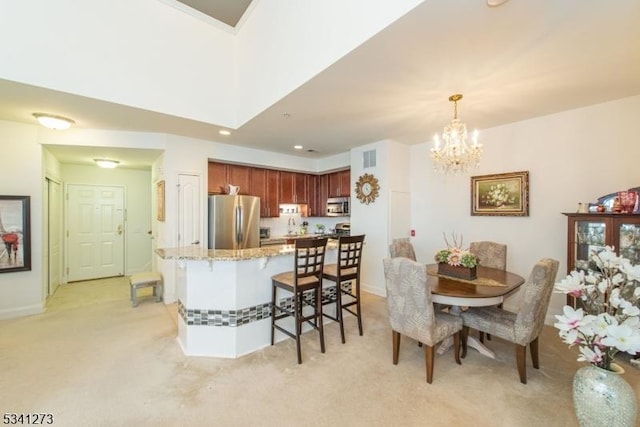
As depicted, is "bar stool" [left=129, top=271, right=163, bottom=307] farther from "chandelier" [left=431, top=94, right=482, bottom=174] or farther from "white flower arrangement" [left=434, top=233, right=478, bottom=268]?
"chandelier" [left=431, top=94, right=482, bottom=174]

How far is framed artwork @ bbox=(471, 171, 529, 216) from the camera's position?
3673 mm

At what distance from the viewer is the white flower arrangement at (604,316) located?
1089mm

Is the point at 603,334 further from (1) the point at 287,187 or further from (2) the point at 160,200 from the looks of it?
(1) the point at 287,187

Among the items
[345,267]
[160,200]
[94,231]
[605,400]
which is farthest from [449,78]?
[94,231]

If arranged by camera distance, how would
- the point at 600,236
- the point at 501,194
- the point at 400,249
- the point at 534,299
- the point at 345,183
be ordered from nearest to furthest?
1. the point at 534,299
2. the point at 600,236
3. the point at 400,249
4. the point at 501,194
5. the point at 345,183

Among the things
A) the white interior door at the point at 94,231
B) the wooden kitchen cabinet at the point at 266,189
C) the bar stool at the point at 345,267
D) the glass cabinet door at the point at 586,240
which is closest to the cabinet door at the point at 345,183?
the wooden kitchen cabinet at the point at 266,189

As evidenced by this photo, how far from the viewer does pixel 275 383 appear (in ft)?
7.36

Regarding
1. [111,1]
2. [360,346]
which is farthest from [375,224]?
[111,1]

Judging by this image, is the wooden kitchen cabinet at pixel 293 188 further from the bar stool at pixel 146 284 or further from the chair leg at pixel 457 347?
the chair leg at pixel 457 347

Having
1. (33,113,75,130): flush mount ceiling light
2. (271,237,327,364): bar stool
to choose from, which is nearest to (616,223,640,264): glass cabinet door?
(271,237,327,364): bar stool

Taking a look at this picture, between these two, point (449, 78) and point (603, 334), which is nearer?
point (603, 334)

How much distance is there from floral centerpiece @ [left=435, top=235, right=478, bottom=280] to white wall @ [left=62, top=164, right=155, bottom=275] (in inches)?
245

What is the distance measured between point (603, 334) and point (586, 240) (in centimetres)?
249

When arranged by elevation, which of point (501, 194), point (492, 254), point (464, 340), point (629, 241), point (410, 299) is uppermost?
point (501, 194)
